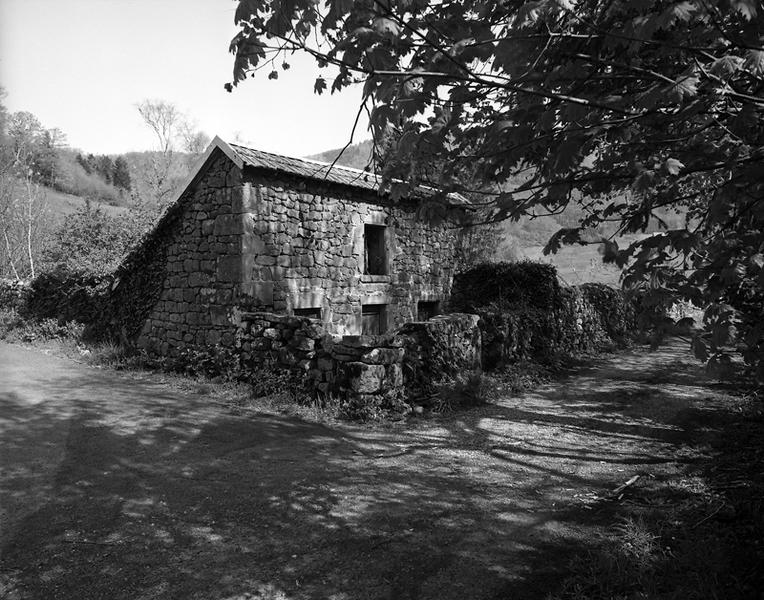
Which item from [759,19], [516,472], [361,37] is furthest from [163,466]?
[759,19]

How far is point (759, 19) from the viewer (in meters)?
2.23

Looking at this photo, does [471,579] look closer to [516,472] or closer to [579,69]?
[516,472]

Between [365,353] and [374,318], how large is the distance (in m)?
5.01

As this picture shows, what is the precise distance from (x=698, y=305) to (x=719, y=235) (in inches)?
17.7

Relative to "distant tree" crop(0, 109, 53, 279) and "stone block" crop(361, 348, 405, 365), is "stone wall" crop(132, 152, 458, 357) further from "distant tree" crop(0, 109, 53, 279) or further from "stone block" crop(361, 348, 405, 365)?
"distant tree" crop(0, 109, 53, 279)

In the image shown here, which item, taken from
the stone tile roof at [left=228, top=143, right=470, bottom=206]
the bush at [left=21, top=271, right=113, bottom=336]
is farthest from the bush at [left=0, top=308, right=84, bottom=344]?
the stone tile roof at [left=228, top=143, right=470, bottom=206]

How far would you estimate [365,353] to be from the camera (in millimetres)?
7621

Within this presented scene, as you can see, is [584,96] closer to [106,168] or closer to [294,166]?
[294,166]

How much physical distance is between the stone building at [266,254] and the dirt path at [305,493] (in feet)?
8.82

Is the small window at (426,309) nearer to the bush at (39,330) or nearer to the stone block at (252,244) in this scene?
the stone block at (252,244)

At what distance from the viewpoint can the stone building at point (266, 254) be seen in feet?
32.6

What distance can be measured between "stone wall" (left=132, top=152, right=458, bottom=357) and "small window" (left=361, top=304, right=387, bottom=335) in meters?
0.19

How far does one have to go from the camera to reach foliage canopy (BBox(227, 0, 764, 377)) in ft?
7.62

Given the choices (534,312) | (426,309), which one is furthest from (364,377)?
(426,309)
